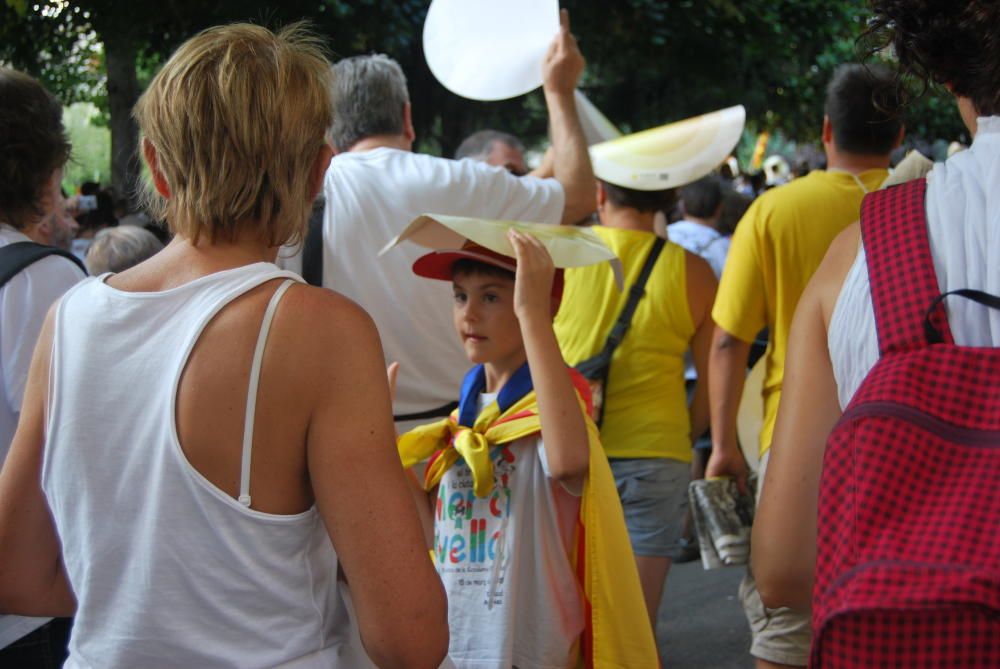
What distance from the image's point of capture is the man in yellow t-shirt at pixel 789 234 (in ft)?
12.3

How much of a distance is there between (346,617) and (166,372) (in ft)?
1.56

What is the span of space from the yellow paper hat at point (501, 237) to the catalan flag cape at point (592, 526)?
0.36m

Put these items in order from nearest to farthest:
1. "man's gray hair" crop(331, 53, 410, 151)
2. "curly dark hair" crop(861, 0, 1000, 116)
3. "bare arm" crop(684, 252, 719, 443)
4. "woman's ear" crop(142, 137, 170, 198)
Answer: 1. "curly dark hair" crop(861, 0, 1000, 116)
2. "woman's ear" crop(142, 137, 170, 198)
3. "man's gray hair" crop(331, 53, 410, 151)
4. "bare arm" crop(684, 252, 719, 443)

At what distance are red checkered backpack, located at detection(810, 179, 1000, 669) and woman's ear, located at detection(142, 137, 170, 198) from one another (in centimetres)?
105

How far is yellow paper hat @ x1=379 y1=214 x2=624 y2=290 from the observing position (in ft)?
8.39

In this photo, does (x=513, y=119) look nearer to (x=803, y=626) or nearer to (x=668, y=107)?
(x=668, y=107)

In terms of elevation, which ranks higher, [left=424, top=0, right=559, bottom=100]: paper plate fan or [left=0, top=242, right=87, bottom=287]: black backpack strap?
[left=424, top=0, right=559, bottom=100]: paper plate fan

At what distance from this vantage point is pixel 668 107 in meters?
13.5

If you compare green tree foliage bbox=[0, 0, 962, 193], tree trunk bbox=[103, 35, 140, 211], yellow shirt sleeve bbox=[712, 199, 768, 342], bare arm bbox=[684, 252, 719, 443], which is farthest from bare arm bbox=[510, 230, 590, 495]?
tree trunk bbox=[103, 35, 140, 211]

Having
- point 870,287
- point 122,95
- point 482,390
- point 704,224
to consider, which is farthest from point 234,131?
point 122,95

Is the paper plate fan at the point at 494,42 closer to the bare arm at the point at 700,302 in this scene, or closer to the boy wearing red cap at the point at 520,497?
the boy wearing red cap at the point at 520,497

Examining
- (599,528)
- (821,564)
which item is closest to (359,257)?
(599,528)

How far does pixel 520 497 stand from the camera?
2721 mm

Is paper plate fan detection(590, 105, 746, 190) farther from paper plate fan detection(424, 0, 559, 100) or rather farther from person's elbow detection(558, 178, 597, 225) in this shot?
paper plate fan detection(424, 0, 559, 100)
